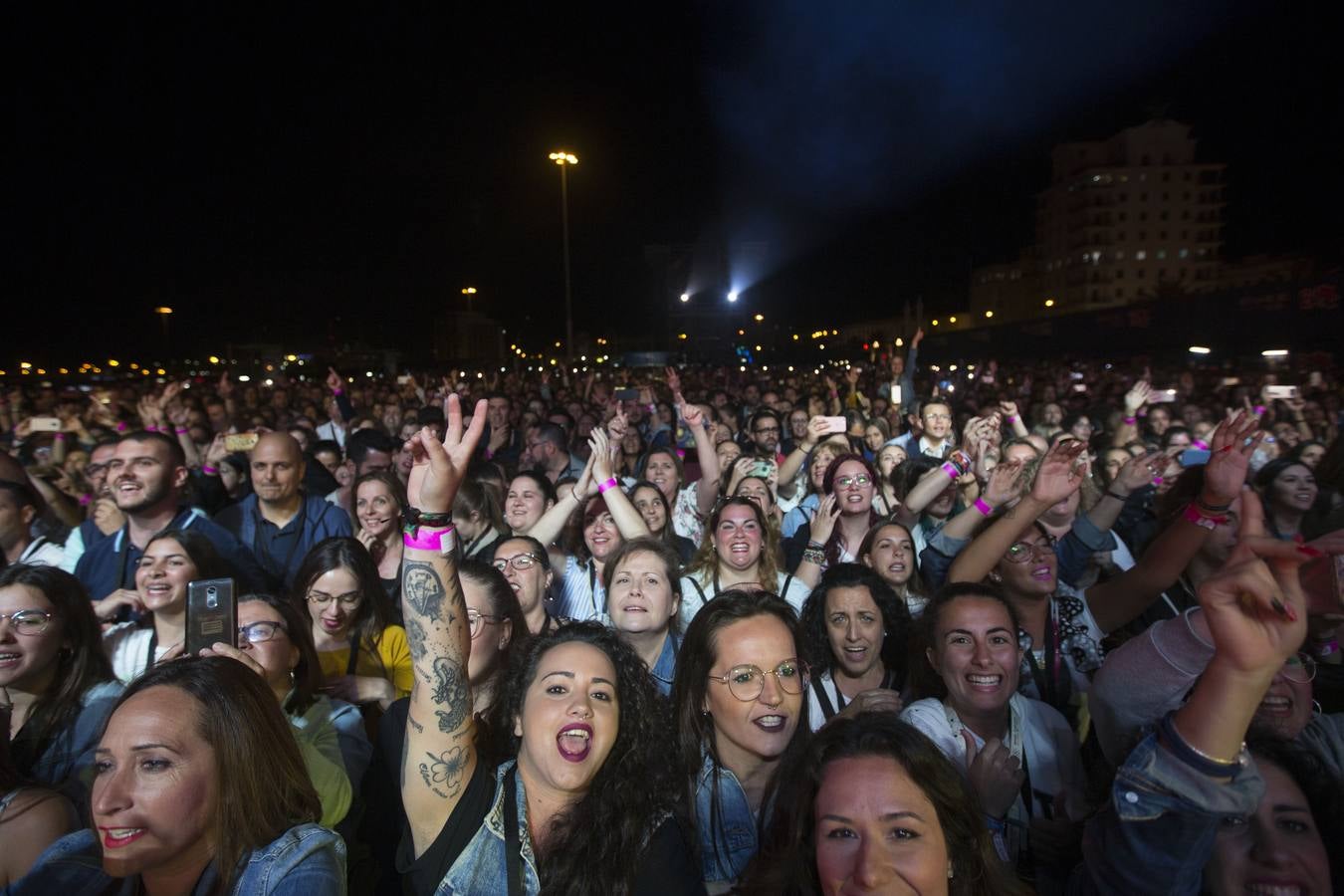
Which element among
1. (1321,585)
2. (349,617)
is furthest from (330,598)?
(1321,585)

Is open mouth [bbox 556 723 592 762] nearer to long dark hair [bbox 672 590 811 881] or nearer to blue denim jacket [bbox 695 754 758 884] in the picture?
long dark hair [bbox 672 590 811 881]

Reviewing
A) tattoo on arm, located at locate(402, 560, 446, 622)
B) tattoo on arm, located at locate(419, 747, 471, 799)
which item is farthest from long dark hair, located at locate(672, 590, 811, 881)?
tattoo on arm, located at locate(402, 560, 446, 622)

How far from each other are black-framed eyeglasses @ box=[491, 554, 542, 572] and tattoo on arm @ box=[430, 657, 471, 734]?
70.4 inches

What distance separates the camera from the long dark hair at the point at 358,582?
365cm

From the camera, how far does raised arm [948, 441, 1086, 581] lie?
11.6 feet

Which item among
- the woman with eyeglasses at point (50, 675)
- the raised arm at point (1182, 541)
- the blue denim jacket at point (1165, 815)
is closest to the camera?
the blue denim jacket at point (1165, 815)

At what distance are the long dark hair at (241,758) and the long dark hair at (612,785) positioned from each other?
2.08 ft

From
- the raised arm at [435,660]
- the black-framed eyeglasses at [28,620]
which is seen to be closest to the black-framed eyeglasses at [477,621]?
the raised arm at [435,660]

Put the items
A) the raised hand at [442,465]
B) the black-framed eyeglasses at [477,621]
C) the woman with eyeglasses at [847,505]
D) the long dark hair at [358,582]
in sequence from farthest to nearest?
the woman with eyeglasses at [847,505] → the long dark hair at [358,582] → the black-framed eyeglasses at [477,621] → the raised hand at [442,465]

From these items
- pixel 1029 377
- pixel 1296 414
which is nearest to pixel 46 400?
pixel 1296 414

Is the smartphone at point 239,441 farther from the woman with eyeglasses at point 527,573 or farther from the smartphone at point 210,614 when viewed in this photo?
the smartphone at point 210,614

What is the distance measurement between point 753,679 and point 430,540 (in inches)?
47.3

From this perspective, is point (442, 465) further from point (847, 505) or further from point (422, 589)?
point (847, 505)

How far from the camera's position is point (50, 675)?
9.87 feet
